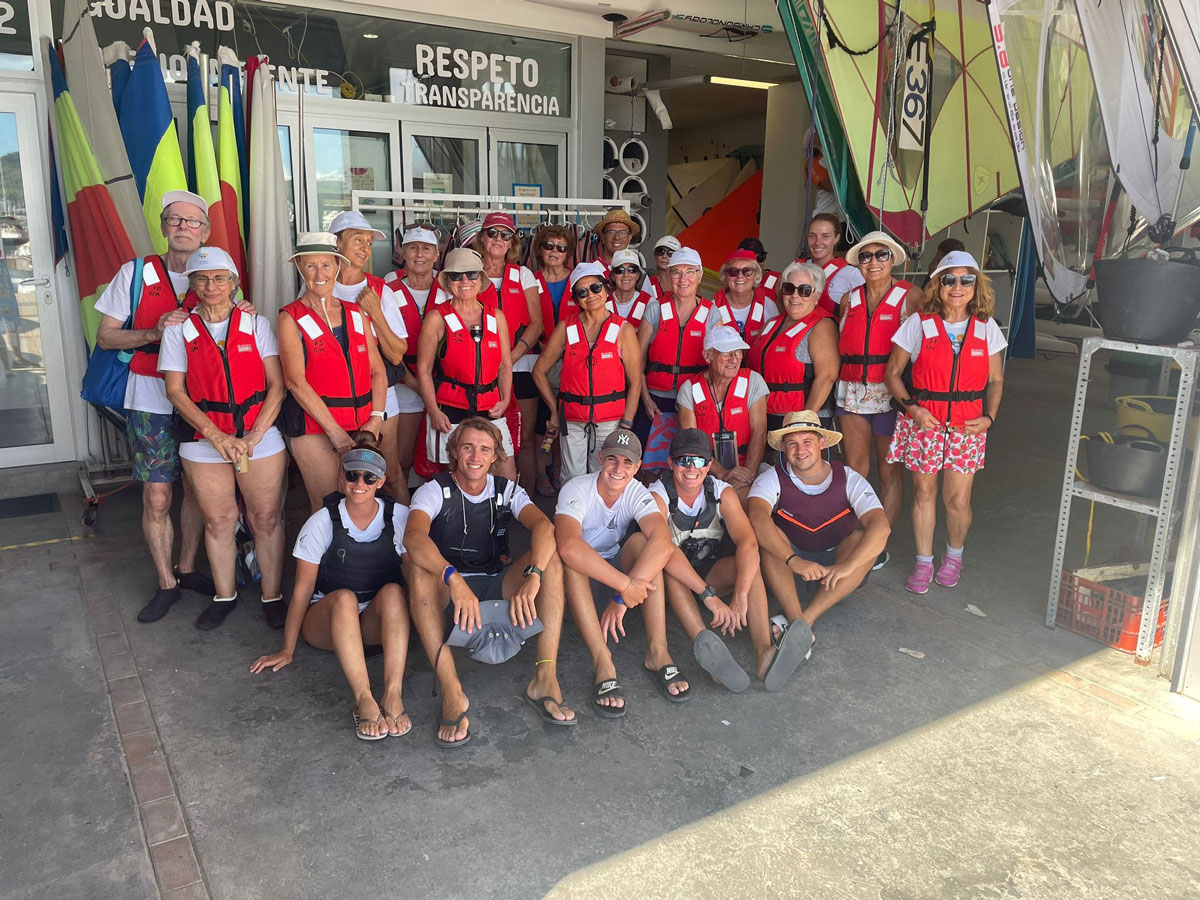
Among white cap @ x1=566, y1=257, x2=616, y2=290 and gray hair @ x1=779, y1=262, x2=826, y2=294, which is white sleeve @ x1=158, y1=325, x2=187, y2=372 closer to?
white cap @ x1=566, y1=257, x2=616, y2=290

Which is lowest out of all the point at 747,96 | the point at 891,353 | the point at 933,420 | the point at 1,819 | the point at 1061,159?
the point at 1,819

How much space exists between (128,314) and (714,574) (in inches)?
119

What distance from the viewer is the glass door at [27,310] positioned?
19.2 ft

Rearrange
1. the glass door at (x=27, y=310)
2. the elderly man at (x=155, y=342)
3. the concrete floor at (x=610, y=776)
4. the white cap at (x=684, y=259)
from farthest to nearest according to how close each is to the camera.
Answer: the glass door at (x=27, y=310)
the white cap at (x=684, y=259)
the elderly man at (x=155, y=342)
the concrete floor at (x=610, y=776)

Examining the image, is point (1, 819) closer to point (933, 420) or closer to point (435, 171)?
point (933, 420)

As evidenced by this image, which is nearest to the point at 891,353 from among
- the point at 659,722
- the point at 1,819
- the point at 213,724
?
the point at 659,722

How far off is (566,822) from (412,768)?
0.62 meters

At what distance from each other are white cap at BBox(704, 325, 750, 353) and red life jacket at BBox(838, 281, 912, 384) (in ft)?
2.18

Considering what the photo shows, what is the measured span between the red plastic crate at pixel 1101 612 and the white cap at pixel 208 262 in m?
4.11

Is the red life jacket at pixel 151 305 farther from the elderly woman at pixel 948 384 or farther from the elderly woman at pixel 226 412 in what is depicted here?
the elderly woman at pixel 948 384

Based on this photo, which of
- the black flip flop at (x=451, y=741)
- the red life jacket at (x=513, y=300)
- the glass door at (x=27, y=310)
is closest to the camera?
the black flip flop at (x=451, y=741)

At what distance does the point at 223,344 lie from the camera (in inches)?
158

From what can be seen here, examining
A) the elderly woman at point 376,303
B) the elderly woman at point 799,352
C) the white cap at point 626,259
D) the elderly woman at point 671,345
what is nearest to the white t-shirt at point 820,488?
the elderly woman at point 799,352

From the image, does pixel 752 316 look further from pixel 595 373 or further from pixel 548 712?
pixel 548 712
